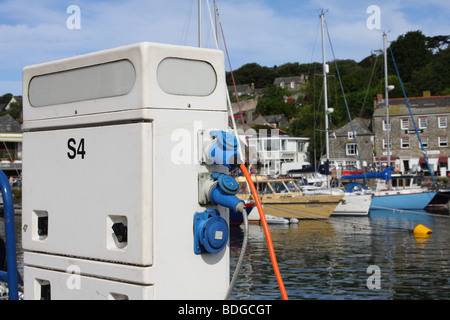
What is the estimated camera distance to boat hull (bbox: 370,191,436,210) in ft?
139

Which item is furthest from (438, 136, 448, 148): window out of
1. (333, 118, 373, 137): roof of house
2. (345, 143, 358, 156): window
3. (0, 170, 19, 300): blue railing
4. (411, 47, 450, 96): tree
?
(0, 170, 19, 300): blue railing

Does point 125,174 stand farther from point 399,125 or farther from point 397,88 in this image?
point 397,88

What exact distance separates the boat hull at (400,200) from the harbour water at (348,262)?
29.7ft

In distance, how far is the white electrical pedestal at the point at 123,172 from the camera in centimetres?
353

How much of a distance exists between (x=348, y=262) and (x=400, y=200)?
2357cm

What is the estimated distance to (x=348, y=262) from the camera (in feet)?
68.3

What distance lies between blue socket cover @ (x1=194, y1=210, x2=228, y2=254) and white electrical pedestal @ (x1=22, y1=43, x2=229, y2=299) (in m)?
0.03

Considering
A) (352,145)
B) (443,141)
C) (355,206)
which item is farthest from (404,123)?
(355,206)

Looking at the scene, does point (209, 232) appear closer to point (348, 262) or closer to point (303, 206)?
point (348, 262)

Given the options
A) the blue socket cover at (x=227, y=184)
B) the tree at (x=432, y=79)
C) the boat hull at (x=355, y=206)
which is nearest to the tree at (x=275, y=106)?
the tree at (x=432, y=79)

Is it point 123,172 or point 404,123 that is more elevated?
point 404,123

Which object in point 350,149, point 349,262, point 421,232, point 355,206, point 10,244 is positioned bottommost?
point 349,262

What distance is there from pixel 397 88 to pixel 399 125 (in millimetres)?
26460

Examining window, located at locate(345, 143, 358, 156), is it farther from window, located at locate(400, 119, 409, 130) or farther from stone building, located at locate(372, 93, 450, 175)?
window, located at locate(400, 119, 409, 130)
